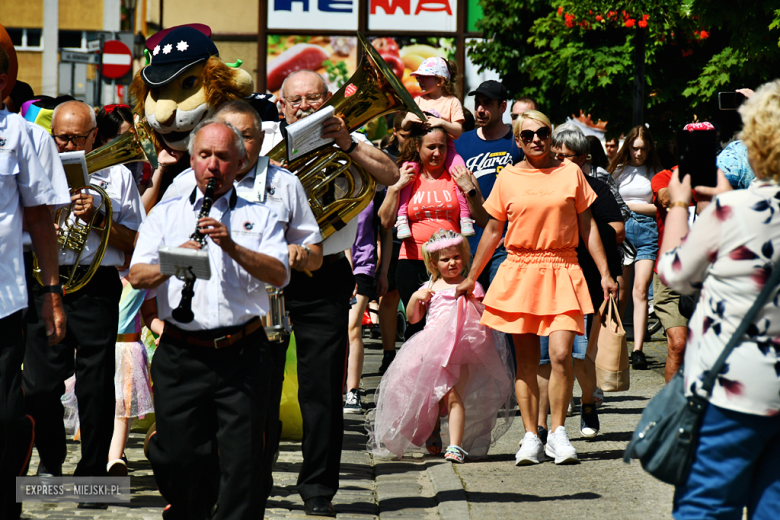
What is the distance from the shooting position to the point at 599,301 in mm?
7129

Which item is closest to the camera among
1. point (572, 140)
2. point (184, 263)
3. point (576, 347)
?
point (184, 263)

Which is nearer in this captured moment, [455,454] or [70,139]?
[70,139]

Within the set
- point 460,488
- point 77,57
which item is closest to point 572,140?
point 460,488

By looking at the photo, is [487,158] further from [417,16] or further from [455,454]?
[417,16]

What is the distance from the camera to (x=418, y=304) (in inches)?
269

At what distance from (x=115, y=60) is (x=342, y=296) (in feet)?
39.6

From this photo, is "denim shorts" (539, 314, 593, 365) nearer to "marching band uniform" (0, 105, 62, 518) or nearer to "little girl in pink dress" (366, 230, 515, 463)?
"little girl in pink dress" (366, 230, 515, 463)

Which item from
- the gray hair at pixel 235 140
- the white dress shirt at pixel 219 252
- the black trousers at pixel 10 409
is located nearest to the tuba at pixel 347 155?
the gray hair at pixel 235 140

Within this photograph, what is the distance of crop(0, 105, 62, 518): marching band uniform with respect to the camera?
4.15 metres

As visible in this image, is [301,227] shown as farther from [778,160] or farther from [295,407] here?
[295,407]

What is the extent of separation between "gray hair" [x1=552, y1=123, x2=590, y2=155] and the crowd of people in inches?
0.7

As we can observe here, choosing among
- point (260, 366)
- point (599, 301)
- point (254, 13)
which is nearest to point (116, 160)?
point (260, 366)

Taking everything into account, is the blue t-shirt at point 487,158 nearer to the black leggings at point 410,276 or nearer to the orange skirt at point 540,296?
the black leggings at point 410,276

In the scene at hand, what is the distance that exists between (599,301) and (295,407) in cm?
212
